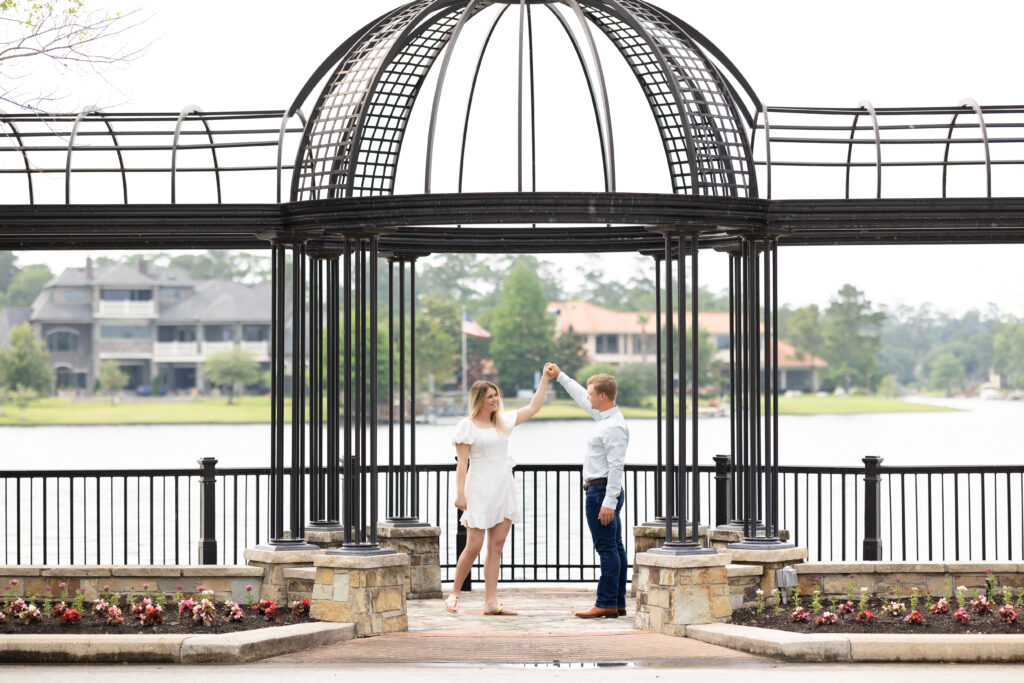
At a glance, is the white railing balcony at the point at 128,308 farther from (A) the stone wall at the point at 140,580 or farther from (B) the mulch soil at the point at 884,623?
(B) the mulch soil at the point at 884,623

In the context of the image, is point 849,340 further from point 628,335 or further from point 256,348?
point 256,348

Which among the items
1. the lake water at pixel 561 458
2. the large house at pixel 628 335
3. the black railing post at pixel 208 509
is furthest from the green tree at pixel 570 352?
the black railing post at pixel 208 509

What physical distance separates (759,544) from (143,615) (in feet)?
15.9

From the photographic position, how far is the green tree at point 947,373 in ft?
271

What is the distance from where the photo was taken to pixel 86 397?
254 feet

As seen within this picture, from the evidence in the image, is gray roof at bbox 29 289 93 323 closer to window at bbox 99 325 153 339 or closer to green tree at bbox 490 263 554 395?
window at bbox 99 325 153 339

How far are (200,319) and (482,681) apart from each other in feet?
239

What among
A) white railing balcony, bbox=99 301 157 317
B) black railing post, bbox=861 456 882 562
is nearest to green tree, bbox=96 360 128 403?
white railing balcony, bbox=99 301 157 317

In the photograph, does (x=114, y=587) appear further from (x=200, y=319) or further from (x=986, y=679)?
(x=200, y=319)

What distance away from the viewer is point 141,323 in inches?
3127

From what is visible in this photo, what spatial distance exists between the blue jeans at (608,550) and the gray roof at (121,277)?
239 feet

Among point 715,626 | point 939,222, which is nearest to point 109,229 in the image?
→ point 715,626

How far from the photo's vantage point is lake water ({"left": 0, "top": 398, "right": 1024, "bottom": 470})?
55.5 metres

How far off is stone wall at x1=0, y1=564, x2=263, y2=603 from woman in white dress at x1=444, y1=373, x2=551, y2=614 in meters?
1.80
